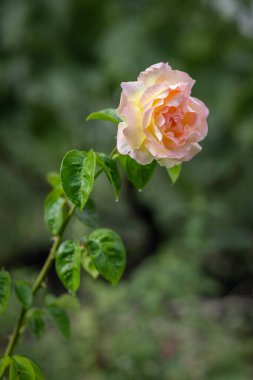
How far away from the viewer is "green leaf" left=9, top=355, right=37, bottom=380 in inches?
14.5

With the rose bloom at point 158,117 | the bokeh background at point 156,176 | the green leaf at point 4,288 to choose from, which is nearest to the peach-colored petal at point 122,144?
the rose bloom at point 158,117

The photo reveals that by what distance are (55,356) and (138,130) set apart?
108 centimetres

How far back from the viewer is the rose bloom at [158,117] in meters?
0.34

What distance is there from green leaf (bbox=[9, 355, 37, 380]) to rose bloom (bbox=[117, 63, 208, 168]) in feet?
0.54

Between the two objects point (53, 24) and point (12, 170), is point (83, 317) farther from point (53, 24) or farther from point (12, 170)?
point (12, 170)

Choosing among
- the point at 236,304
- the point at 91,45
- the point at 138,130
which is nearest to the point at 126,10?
the point at 91,45

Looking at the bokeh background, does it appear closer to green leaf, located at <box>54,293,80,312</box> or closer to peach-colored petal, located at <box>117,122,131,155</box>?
green leaf, located at <box>54,293,80,312</box>

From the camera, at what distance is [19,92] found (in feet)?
6.29

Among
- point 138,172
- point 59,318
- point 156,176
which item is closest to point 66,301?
point 59,318

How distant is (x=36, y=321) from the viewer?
47cm

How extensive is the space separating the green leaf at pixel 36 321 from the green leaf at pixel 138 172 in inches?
6.5

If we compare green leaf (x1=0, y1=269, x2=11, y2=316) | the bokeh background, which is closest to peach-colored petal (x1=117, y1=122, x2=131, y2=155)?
green leaf (x1=0, y1=269, x2=11, y2=316)

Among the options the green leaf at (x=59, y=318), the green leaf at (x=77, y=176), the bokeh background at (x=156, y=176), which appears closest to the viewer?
the green leaf at (x=77, y=176)

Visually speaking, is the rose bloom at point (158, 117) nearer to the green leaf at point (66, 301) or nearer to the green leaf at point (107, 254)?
the green leaf at point (107, 254)
